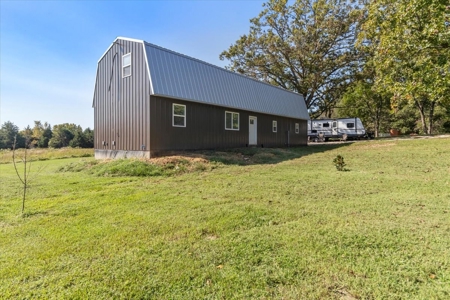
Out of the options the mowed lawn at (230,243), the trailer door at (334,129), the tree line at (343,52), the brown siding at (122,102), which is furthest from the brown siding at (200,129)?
the trailer door at (334,129)

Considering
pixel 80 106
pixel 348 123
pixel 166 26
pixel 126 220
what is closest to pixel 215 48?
pixel 166 26

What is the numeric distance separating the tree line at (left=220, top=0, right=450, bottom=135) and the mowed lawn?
344 inches

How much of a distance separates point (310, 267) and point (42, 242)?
10.5ft

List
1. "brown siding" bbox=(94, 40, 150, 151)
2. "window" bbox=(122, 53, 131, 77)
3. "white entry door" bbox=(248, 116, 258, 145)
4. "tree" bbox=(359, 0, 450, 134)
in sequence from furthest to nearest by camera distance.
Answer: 1. "white entry door" bbox=(248, 116, 258, 145)
2. "window" bbox=(122, 53, 131, 77)
3. "brown siding" bbox=(94, 40, 150, 151)
4. "tree" bbox=(359, 0, 450, 134)

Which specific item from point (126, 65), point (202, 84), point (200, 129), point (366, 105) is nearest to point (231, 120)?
point (200, 129)

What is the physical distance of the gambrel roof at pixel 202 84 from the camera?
1002 centimetres

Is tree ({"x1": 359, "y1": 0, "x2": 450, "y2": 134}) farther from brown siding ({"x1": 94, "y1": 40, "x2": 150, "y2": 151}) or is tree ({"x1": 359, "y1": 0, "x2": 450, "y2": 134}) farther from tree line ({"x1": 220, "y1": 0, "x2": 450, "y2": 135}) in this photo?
brown siding ({"x1": 94, "y1": 40, "x2": 150, "y2": 151})

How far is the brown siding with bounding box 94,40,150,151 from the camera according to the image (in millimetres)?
10188

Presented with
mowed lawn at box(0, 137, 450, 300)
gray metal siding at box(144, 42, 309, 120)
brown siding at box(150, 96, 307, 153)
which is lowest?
mowed lawn at box(0, 137, 450, 300)

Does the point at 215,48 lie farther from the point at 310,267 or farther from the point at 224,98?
the point at 310,267

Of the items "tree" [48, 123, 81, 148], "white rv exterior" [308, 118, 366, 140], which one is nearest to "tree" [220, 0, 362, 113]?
"white rv exterior" [308, 118, 366, 140]

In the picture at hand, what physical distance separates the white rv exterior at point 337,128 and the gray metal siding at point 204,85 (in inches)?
436

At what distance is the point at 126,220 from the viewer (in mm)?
3781

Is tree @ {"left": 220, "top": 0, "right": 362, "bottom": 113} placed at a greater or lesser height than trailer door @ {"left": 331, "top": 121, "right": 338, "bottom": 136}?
greater
